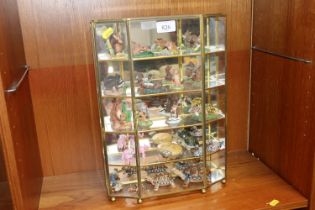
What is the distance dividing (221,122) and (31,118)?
114cm

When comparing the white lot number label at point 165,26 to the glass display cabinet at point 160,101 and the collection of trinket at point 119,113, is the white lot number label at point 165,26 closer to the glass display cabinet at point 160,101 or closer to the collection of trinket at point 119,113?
the glass display cabinet at point 160,101

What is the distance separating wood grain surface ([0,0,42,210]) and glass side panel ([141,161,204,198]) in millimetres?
626

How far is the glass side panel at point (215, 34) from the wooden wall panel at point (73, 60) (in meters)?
0.38

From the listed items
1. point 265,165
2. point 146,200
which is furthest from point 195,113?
point 265,165

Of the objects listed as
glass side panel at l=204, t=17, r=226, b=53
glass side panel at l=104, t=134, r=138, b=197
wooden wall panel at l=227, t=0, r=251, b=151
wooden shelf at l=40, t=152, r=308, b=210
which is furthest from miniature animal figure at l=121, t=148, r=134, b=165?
wooden wall panel at l=227, t=0, r=251, b=151

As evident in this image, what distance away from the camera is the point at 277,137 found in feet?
6.95

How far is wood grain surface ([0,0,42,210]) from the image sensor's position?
151cm

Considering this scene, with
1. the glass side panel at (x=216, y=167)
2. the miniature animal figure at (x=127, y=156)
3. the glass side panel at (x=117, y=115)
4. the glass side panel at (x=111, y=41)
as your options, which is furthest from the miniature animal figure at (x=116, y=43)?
the glass side panel at (x=216, y=167)

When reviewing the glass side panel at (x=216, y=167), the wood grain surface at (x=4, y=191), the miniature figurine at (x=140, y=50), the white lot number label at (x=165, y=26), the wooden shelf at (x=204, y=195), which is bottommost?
the wooden shelf at (x=204, y=195)

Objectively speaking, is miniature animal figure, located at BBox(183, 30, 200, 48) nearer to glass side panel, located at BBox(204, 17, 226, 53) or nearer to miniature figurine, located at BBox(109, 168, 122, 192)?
glass side panel, located at BBox(204, 17, 226, 53)

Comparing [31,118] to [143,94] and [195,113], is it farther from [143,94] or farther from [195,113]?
[195,113]

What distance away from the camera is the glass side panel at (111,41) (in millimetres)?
1708

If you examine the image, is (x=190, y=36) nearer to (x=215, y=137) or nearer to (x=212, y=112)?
(x=212, y=112)

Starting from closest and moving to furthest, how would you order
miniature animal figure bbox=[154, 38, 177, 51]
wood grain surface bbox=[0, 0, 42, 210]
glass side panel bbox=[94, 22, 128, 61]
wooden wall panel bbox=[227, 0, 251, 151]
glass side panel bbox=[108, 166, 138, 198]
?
1. wood grain surface bbox=[0, 0, 42, 210]
2. glass side panel bbox=[94, 22, 128, 61]
3. miniature animal figure bbox=[154, 38, 177, 51]
4. glass side panel bbox=[108, 166, 138, 198]
5. wooden wall panel bbox=[227, 0, 251, 151]
